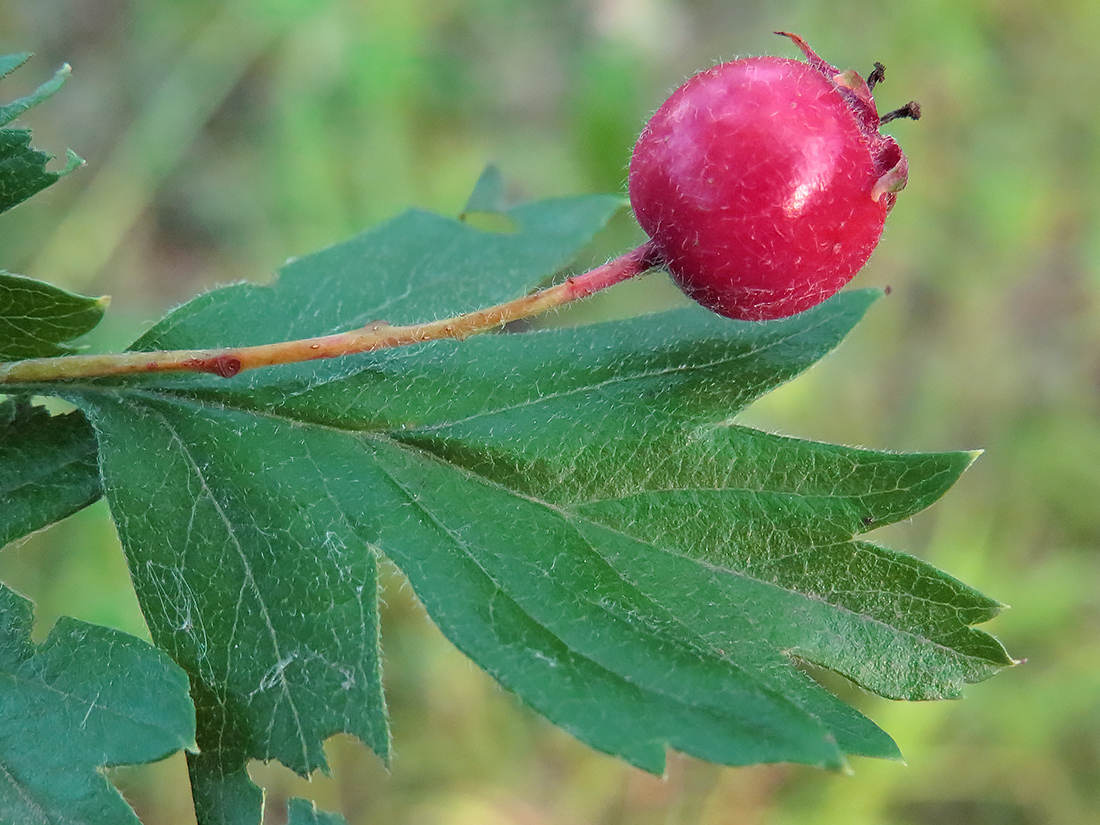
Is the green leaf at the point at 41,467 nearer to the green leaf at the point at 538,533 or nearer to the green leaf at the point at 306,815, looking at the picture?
the green leaf at the point at 538,533

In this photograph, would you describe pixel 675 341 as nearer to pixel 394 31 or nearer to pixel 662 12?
pixel 394 31

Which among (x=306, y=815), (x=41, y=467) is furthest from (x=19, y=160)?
(x=306, y=815)

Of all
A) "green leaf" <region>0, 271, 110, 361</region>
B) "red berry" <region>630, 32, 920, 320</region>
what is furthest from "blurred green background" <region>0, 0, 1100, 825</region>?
"red berry" <region>630, 32, 920, 320</region>

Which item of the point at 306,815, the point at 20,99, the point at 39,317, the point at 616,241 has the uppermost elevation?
the point at 616,241

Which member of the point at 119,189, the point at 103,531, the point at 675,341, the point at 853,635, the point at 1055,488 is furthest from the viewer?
the point at 1055,488

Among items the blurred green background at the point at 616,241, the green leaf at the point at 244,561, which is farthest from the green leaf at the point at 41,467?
the blurred green background at the point at 616,241

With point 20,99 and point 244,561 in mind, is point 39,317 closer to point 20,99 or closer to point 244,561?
point 20,99

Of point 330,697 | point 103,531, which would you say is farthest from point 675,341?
point 103,531
